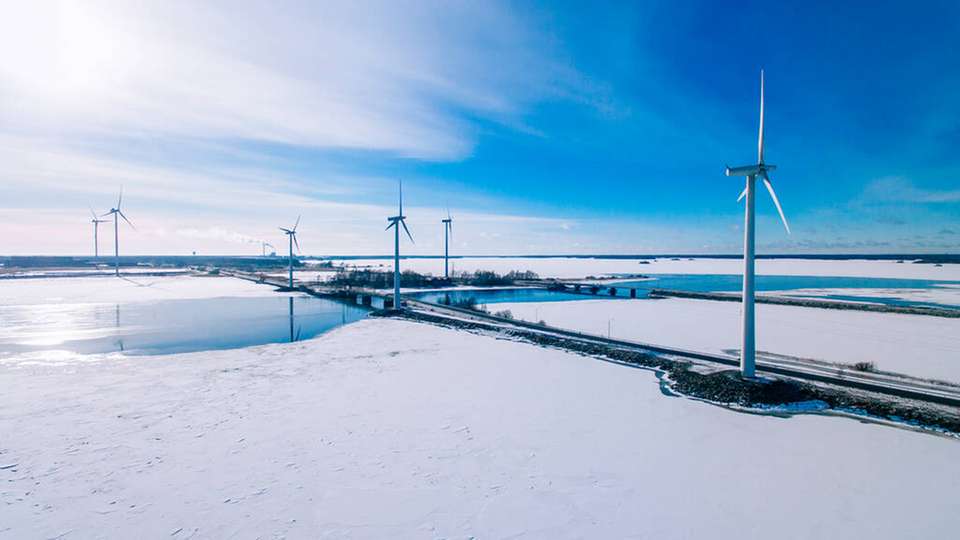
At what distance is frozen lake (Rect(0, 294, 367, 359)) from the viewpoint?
24.5 m

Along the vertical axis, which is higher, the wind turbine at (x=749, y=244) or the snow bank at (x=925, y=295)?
the wind turbine at (x=749, y=244)

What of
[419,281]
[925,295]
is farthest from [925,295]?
[419,281]

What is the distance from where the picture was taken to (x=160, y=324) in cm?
3189

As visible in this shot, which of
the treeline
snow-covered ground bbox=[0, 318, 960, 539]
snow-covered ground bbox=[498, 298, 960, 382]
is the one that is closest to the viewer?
snow-covered ground bbox=[0, 318, 960, 539]

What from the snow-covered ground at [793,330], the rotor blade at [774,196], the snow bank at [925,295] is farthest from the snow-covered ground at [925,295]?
the rotor blade at [774,196]

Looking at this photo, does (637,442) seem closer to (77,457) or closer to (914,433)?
(914,433)

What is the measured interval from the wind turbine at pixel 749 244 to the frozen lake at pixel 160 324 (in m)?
24.1

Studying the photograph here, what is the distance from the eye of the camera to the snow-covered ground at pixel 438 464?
8383mm

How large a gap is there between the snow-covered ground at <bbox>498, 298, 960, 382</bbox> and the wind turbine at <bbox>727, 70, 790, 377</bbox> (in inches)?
261

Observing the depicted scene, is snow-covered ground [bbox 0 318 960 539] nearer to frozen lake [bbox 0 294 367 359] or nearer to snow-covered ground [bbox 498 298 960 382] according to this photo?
frozen lake [bbox 0 294 367 359]

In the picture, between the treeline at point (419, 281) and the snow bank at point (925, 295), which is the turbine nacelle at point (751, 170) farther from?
the treeline at point (419, 281)

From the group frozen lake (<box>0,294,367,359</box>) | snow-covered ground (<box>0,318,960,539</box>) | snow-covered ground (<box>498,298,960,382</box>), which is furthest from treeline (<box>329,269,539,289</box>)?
snow-covered ground (<box>0,318,960,539</box>)

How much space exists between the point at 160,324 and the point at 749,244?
3641cm

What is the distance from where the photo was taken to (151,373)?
18.3 m
